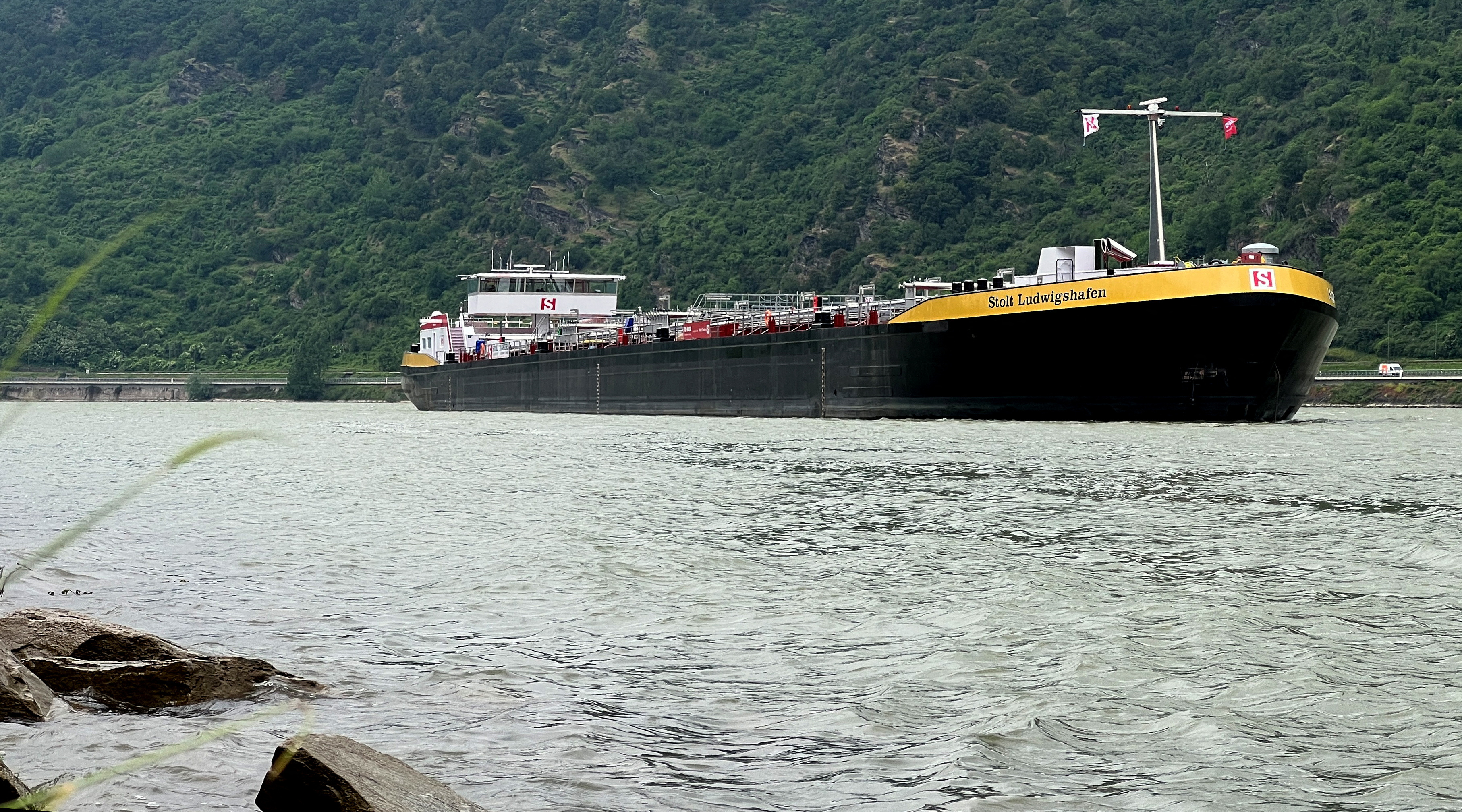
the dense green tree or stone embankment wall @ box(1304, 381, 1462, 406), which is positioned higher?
the dense green tree

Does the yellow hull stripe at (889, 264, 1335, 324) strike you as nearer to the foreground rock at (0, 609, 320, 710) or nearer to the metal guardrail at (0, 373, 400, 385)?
the foreground rock at (0, 609, 320, 710)

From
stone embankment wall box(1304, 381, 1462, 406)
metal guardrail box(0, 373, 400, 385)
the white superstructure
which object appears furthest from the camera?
metal guardrail box(0, 373, 400, 385)

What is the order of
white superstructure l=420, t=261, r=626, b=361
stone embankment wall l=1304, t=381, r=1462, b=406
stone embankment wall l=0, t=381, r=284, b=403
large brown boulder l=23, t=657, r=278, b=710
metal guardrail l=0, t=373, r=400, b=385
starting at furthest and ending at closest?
stone embankment wall l=0, t=381, r=284, b=403 → metal guardrail l=0, t=373, r=400, b=385 → white superstructure l=420, t=261, r=626, b=361 → stone embankment wall l=1304, t=381, r=1462, b=406 → large brown boulder l=23, t=657, r=278, b=710

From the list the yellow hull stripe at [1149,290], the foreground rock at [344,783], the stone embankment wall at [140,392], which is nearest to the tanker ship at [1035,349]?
the yellow hull stripe at [1149,290]

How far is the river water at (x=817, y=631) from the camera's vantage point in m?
6.05

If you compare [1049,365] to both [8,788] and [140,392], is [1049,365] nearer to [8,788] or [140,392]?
[8,788]

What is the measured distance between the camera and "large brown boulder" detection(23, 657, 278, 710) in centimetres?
704

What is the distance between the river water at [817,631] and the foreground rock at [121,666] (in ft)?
0.57

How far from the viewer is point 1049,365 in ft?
112

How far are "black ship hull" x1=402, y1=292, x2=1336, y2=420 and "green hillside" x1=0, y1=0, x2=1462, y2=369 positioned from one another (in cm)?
2467

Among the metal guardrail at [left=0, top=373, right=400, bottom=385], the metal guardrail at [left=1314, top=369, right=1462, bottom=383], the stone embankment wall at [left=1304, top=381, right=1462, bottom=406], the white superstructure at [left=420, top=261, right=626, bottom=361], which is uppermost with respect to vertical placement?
the white superstructure at [left=420, top=261, right=626, bottom=361]

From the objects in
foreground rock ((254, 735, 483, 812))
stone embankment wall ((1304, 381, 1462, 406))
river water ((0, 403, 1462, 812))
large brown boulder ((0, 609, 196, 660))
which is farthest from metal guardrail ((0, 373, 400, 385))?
foreground rock ((254, 735, 483, 812))

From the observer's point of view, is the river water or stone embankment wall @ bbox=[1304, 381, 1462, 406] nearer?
the river water

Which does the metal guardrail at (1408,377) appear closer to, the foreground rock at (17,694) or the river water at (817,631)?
the river water at (817,631)
